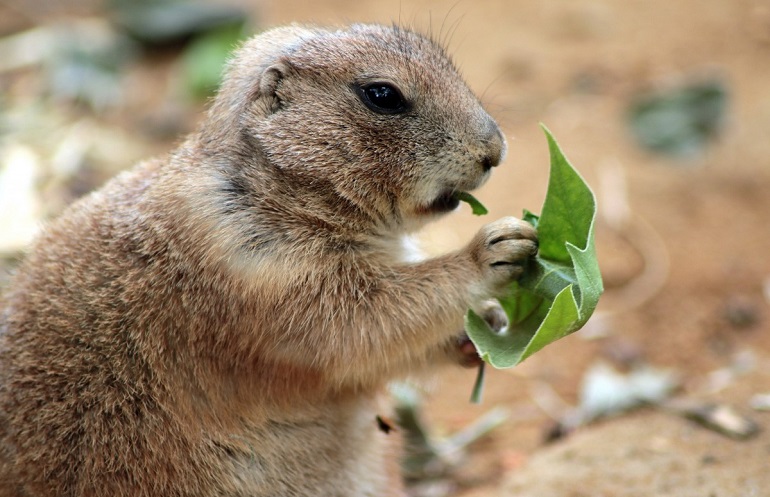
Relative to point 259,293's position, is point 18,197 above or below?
below

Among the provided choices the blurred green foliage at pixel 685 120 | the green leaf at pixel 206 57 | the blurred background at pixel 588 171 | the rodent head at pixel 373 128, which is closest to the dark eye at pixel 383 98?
the rodent head at pixel 373 128

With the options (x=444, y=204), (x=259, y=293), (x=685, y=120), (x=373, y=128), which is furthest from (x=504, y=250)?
(x=685, y=120)

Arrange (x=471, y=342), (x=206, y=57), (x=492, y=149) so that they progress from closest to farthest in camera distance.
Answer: (x=492, y=149) → (x=471, y=342) → (x=206, y=57)

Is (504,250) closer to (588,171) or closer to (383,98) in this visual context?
(383,98)

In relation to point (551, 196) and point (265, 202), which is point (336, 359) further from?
point (551, 196)

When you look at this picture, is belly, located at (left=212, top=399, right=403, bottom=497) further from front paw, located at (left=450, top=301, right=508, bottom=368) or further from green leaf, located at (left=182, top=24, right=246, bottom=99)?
green leaf, located at (left=182, top=24, right=246, bottom=99)

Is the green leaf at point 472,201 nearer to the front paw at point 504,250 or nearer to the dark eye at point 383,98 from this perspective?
the front paw at point 504,250
